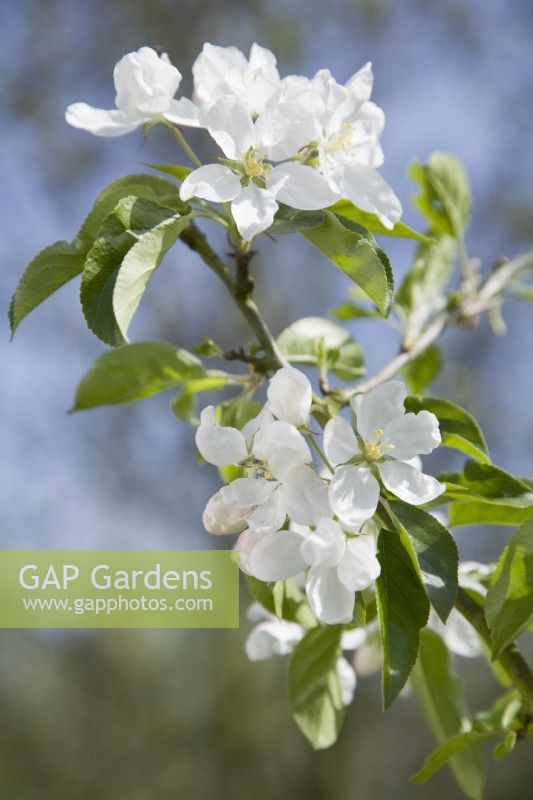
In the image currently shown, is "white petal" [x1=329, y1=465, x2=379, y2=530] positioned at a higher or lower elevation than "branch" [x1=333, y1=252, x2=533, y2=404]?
lower

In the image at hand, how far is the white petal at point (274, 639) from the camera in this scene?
2.21 ft

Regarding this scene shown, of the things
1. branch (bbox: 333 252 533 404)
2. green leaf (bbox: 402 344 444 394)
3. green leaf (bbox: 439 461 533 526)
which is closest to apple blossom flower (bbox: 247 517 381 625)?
green leaf (bbox: 439 461 533 526)

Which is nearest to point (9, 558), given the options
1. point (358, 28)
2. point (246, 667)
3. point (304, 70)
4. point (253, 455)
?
point (253, 455)

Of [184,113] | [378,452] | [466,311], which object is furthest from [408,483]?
[466,311]

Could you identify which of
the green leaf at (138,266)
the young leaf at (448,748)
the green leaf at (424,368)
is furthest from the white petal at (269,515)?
the green leaf at (424,368)

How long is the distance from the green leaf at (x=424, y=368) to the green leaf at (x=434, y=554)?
443 mm

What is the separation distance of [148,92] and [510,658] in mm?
373

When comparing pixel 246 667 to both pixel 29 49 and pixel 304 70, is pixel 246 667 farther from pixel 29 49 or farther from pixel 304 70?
pixel 29 49

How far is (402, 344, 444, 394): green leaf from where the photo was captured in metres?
0.90

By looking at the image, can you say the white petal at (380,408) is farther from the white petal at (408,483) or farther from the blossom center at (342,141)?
the blossom center at (342,141)

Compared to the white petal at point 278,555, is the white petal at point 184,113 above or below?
above

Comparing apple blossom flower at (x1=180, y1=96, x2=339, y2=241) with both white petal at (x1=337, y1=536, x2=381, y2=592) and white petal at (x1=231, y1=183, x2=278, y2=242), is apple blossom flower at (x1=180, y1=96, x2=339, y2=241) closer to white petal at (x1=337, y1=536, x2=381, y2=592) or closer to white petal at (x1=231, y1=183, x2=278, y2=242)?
white petal at (x1=231, y1=183, x2=278, y2=242)

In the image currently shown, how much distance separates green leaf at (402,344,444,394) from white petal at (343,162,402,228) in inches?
16.4

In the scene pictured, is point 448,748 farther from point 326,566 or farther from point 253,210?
point 253,210
